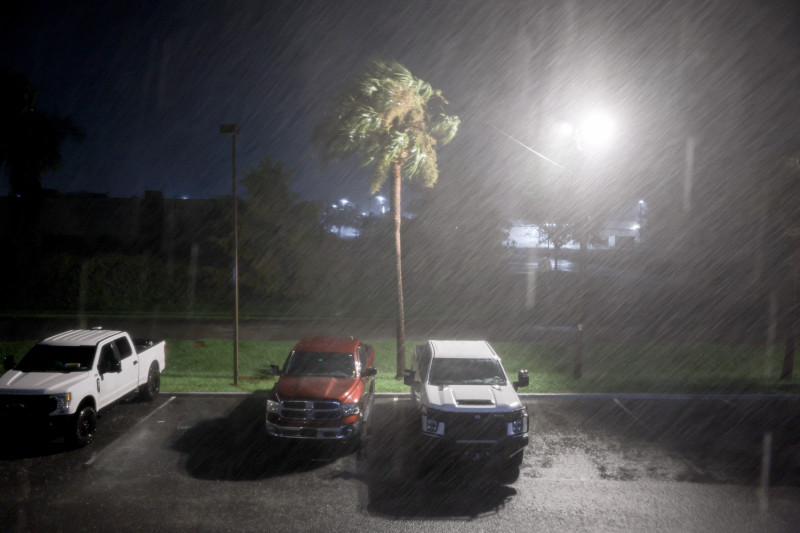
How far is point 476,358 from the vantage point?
38.7ft

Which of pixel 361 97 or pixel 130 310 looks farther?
pixel 130 310

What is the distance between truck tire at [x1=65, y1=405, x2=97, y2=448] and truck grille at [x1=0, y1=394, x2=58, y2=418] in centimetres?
49

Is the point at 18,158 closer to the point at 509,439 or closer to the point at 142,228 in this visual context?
the point at 142,228

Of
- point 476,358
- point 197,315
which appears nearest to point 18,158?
point 197,315

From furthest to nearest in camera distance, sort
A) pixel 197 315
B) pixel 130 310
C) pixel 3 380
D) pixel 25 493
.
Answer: pixel 130 310 → pixel 197 315 → pixel 3 380 → pixel 25 493

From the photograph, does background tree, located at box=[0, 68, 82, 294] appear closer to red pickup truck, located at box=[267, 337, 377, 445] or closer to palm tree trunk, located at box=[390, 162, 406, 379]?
palm tree trunk, located at box=[390, 162, 406, 379]

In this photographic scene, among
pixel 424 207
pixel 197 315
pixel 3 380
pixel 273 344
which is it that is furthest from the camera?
pixel 424 207

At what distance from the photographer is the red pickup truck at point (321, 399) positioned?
1068cm

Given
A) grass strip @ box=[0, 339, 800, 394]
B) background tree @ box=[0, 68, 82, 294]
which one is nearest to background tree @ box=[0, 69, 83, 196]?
background tree @ box=[0, 68, 82, 294]

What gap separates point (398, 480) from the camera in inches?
386

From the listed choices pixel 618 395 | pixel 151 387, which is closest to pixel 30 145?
pixel 151 387

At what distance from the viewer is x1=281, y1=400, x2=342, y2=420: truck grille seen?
35.3 feet

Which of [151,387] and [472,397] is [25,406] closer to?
[151,387]

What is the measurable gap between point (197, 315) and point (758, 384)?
79.1ft
